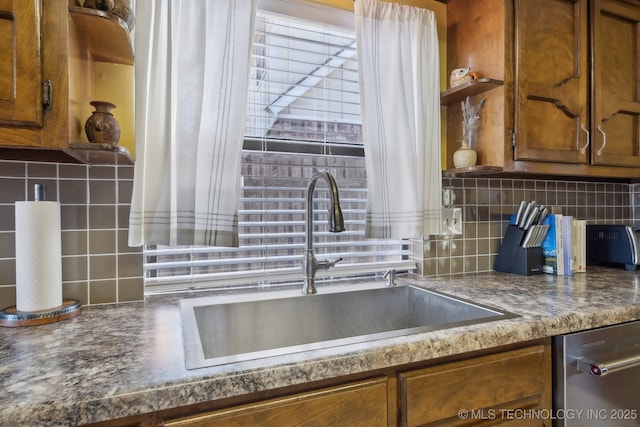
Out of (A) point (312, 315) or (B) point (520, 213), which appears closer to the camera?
(A) point (312, 315)

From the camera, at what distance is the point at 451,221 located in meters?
1.62

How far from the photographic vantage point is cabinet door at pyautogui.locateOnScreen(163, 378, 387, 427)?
67cm

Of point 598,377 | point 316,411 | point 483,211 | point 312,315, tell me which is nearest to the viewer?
point 316,411

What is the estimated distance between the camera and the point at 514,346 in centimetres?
94

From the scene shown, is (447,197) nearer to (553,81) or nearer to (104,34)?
(553,81)

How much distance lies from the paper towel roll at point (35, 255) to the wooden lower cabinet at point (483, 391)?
949 mm

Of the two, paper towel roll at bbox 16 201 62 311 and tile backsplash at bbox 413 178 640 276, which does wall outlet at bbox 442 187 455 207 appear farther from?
paper towel roll at bbox 16 201 62 311

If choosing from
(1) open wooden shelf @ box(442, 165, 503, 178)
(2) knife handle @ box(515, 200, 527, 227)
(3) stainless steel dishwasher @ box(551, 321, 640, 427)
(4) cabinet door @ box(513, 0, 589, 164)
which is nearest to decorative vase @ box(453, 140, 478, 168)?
(1) open wooden shelf @ box(442, 165, 503, 178)

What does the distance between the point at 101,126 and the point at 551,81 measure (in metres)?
1.61

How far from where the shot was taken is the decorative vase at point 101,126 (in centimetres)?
96

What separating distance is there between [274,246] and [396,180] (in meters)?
0.54

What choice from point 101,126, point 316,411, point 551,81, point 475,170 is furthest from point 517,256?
point 101,126

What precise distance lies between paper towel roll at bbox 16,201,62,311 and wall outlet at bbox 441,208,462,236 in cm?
140

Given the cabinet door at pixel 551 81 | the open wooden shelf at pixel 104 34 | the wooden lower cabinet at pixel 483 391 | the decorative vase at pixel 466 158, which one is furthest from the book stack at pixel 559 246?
the open wooden shelf at pixel 104 34
